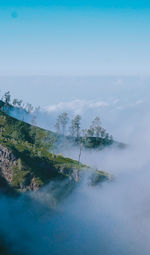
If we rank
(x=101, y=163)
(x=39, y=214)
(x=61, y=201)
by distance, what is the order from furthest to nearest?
(x=101, y=163), (x=61, y=201), (x=39, y=214)

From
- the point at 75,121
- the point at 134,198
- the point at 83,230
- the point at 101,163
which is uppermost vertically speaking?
the point at 75,121

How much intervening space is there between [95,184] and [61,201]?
3141 centimetres

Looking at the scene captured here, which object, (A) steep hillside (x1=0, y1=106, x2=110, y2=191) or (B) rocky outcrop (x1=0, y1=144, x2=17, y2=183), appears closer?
(A) steep hillside (x1=0, y1=106, x2=110, y2=191)

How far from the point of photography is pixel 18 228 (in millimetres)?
84438

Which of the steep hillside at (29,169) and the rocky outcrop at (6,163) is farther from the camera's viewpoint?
the rocky outcrop at (6,163)

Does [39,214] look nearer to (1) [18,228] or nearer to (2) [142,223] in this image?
(1) [18,228]

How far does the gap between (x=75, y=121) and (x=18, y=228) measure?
123491 millimetres

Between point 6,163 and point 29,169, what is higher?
point 6,163

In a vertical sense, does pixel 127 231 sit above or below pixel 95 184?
below

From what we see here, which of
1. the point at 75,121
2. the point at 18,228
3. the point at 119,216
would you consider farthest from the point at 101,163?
the point at 18,228

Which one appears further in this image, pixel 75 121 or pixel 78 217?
pixel 75 121

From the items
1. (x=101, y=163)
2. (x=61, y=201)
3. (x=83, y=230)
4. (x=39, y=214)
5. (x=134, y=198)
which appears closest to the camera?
(x=83, y=230)

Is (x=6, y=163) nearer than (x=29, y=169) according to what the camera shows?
No

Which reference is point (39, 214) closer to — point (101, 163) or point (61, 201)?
point (61, 201)
